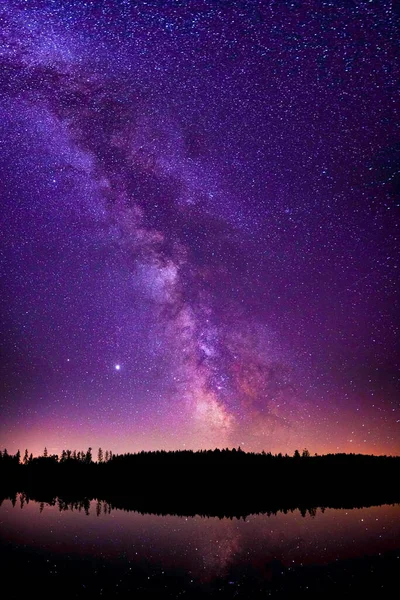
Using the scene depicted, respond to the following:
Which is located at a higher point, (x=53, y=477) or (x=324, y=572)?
(x=324, y=572)

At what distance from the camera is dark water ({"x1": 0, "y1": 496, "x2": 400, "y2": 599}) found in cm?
938

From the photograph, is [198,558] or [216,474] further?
[216,474]

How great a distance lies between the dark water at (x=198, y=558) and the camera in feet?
30.8

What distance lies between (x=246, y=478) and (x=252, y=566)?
197 ft

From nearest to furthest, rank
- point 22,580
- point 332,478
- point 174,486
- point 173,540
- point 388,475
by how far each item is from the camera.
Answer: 1. point 22,580
2. point 173,540
3. point 174,486
4. point 332,478
5. point 388,475

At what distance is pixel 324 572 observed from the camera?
10953 mm

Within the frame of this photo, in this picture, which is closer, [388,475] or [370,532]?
[370,532]

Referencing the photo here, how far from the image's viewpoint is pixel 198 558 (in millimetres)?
12555

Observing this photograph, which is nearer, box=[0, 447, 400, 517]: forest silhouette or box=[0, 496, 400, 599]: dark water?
box=[0, 496, 400, 599]: dark water

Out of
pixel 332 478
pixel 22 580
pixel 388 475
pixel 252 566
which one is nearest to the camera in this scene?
pixel 22 580

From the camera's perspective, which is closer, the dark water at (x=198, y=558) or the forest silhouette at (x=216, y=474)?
the dark water at (x=198, y=558)

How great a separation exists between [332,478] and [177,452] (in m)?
39.2

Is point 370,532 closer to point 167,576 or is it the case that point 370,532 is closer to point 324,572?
point 324,572

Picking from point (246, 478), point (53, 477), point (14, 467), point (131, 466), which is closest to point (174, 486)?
point (246, 478)
